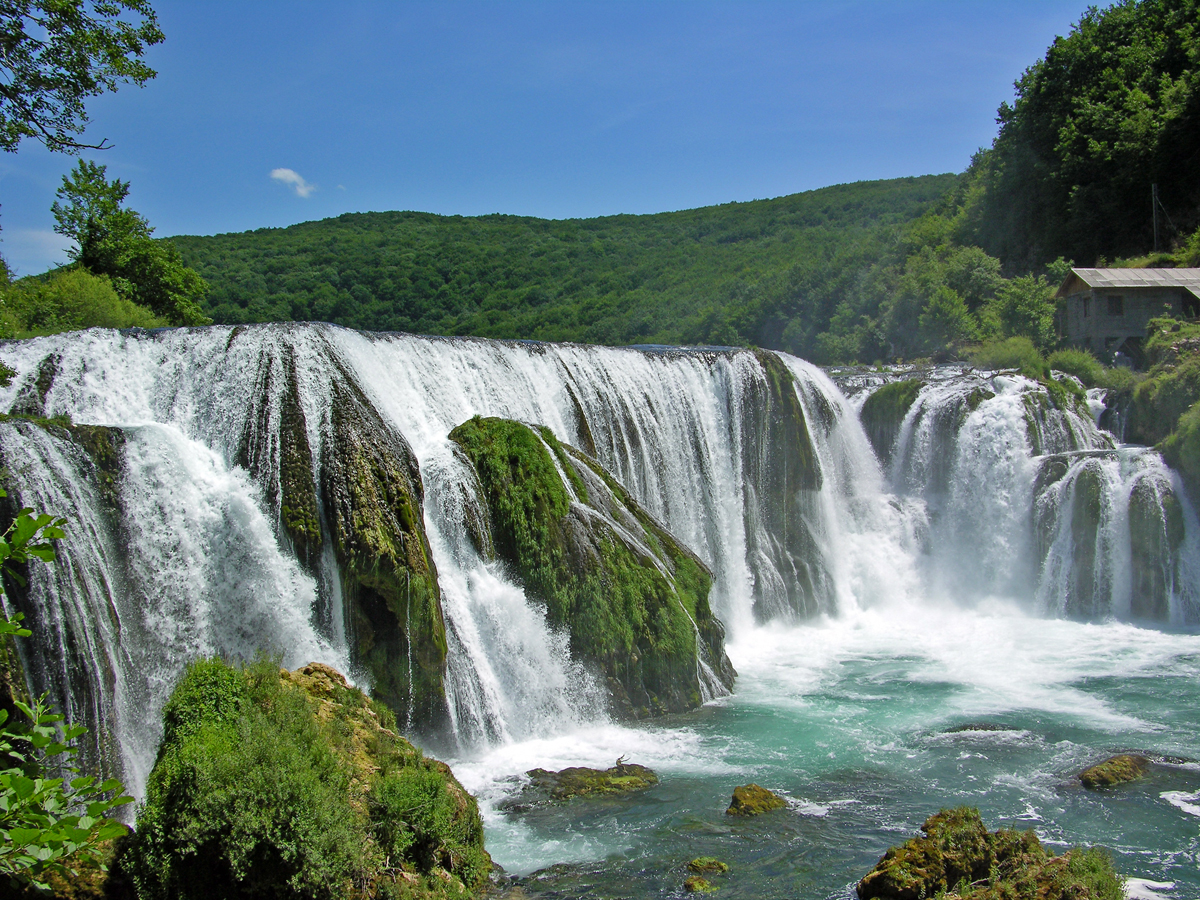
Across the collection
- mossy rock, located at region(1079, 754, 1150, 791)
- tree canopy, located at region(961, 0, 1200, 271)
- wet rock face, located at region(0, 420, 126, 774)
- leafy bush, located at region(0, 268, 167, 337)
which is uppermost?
tree canopy, located at region(961, 0, 1200, 271)

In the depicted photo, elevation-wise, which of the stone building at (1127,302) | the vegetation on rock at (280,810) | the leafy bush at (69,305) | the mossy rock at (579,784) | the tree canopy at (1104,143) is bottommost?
the mossy rock at (579,784)

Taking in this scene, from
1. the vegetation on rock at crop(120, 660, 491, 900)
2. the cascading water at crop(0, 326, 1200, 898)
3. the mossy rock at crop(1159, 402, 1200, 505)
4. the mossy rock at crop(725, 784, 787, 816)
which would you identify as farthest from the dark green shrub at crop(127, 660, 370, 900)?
the mossy rock at crop(1159, 402, 1200, 505)

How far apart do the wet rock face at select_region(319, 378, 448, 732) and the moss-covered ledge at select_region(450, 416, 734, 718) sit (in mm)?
2289

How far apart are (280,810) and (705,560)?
49.9ft

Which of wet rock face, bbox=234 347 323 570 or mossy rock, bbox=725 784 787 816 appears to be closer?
mossy rock, bbox=725 784 787 816

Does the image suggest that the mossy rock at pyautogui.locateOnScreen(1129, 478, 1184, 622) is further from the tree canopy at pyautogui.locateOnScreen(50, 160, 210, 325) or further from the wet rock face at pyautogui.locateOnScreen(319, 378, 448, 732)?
the tree canopy at pyautogui.locateOnScreen(50, 160, 210, 325)

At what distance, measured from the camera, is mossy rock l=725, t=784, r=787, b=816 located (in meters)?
11.3

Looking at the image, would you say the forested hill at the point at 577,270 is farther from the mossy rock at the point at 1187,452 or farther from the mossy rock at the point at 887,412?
the mossy rock at the point at 1187,452

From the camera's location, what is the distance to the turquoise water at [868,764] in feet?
32.8

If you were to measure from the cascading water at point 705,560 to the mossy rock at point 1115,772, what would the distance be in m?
0.52

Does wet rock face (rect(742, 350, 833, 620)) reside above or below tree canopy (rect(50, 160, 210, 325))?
below

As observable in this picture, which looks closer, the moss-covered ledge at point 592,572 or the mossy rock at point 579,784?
the mossy rock at point 579,784

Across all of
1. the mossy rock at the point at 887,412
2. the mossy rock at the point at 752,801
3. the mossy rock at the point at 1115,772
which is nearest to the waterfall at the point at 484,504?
the mossy rock at the point at 887,412

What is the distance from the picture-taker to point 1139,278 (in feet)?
102
